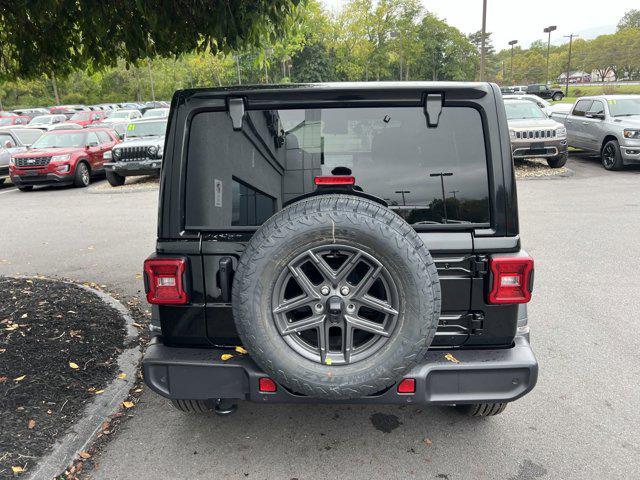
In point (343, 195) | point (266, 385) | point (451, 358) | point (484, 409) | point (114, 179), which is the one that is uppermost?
point (343, 195)

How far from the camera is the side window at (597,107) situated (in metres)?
14.4

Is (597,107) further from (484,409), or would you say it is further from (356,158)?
(356,158)

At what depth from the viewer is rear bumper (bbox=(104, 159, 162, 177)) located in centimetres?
1420

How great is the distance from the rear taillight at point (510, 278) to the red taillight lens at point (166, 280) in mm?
1553

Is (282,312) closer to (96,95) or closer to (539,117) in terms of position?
(539,117)

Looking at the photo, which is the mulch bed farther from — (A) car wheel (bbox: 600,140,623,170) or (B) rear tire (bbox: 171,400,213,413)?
(A) car wheel (bbox: 600,140,623,170)

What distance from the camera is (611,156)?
45.7 ft

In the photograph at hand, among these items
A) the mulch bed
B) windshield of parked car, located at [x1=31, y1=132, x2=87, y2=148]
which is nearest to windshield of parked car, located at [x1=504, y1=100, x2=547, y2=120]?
windshield of parked car, located at [x1=31, y1=132, x2=87, y2=148]

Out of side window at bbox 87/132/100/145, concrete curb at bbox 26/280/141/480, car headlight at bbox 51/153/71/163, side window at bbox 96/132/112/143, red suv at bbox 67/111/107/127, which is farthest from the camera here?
red suv at bbox 67/111/107/127

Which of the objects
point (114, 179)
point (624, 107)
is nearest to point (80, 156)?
point (114, 179)

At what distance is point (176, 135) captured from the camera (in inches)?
102

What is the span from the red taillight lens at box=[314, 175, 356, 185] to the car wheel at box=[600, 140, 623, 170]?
44.3 ft

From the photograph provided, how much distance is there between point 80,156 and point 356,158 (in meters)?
14.5

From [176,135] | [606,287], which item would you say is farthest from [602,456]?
[606,287]
